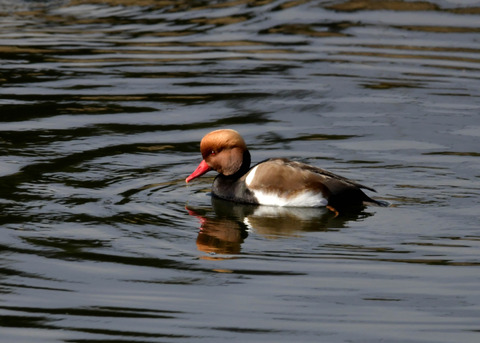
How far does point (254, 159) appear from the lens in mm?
10734

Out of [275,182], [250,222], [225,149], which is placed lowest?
[250,222]

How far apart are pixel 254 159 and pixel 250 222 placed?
2.01 m

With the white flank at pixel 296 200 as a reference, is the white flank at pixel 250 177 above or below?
above

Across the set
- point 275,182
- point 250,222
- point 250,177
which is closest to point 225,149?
point 250,177

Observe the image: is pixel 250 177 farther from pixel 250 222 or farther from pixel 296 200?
pixel 250 222

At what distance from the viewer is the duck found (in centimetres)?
908

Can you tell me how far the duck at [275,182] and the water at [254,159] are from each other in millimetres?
150

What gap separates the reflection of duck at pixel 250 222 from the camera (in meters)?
8.22

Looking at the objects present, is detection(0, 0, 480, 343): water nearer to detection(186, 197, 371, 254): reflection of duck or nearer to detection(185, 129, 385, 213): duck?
detection(186, 197, 371, 254): reflection of duck

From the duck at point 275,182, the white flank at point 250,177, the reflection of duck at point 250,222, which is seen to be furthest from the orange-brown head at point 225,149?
the reflection of duck at point 250,222

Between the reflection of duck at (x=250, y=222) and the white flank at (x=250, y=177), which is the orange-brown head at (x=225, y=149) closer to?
the white flank at (x=250, y=177)

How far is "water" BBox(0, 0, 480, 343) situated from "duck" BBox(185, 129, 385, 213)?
0.15 metres

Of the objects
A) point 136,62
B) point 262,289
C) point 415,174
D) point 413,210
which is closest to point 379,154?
point 415,174

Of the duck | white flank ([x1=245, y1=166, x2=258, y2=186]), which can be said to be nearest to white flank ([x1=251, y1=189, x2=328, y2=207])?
the duck
